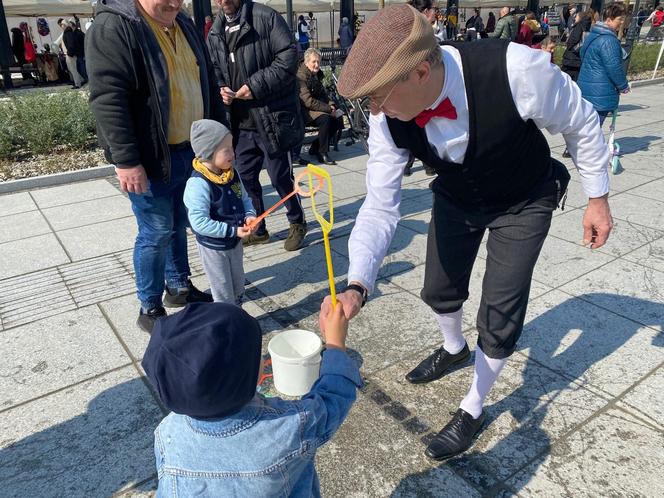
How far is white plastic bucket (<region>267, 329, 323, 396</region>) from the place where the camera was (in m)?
2.66

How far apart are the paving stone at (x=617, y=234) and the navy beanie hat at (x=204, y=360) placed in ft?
12.9

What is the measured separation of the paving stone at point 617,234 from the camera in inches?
176

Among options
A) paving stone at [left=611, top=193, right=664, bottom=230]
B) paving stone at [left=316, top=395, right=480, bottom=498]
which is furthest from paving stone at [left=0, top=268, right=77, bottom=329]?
Answer: paving stone at [left=611, top=193, right=664, bottom=230]

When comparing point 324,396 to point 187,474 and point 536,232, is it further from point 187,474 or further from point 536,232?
point 536,232

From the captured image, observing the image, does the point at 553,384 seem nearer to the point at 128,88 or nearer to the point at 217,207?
the point at 217,207

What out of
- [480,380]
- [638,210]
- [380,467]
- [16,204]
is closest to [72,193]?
[16,204]

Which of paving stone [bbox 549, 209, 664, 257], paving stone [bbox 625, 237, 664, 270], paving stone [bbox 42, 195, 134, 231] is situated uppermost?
paving stone [bbox 625, 237, 664, 270]

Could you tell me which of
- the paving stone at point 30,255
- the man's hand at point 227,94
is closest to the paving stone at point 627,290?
the man's hand at point 227,94

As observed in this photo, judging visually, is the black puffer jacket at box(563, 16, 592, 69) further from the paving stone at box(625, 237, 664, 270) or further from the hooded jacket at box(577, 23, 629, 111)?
the paving stone at box(625, 237, 664, 270)

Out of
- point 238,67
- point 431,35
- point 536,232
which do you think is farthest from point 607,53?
point 431,35

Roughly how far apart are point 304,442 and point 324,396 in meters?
0.14

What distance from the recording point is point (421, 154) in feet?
6.93

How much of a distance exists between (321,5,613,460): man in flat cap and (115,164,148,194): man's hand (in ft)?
4.84

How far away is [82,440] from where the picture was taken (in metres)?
2.58
